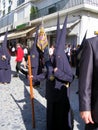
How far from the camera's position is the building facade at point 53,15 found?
24203 millimetres

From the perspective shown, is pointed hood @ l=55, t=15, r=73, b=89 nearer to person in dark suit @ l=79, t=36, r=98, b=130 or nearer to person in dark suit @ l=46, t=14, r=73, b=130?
person in dark suit @ l=46, t=14, r=73, b=130

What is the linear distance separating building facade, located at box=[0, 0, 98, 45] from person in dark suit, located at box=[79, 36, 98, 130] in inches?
450

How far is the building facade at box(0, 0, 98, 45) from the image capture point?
79.4ft

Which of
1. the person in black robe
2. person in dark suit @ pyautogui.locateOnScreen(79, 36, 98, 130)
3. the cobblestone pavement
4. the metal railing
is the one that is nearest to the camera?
person in dark suit @ pyautogui.locateOnScreen(79, 36, 98, 130)

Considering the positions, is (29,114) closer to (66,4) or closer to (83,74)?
(83,74)

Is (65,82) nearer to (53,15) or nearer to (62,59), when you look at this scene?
(62,59)

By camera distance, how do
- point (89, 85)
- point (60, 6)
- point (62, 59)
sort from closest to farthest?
point (89, 85), point (62, 59), point (60, 6)

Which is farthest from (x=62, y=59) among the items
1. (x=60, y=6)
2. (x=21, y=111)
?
(x=60, y=6)

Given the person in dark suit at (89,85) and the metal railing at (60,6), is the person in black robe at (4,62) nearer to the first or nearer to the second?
the person in dark suit at (89,85)

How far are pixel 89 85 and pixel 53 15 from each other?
26128mm

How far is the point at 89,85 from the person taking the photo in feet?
10.4

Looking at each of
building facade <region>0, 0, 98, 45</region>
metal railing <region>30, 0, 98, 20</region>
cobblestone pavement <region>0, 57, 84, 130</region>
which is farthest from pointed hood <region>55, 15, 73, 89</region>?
metal railing <region>30, 0, 98, 20</region>

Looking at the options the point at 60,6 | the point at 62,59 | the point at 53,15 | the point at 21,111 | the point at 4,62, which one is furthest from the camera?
the point at 60,6

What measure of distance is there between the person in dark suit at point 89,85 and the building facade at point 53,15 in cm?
1142
